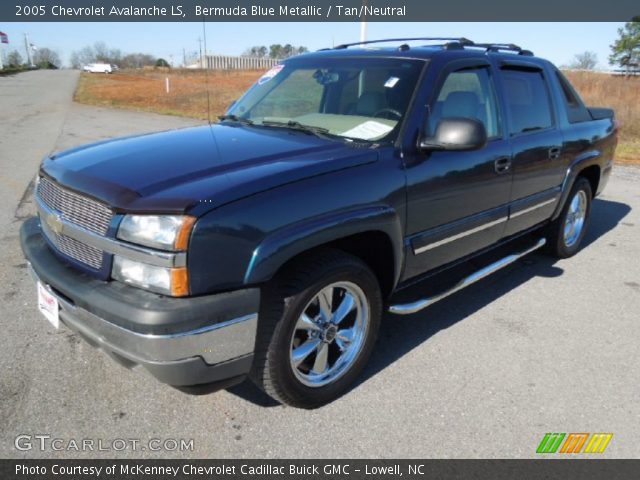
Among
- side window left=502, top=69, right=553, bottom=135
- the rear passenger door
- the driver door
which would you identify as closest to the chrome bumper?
the driver door

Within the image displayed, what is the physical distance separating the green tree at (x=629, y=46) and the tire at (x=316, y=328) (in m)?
68.2

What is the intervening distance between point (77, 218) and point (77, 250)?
0.50 feet

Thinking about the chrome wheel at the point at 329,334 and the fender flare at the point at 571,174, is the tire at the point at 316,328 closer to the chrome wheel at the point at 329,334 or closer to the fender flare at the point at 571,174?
the chrome wheel at the point at 329,334

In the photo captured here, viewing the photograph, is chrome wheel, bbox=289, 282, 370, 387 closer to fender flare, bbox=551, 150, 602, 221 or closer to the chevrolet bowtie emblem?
the chevrolet bowtie emblem

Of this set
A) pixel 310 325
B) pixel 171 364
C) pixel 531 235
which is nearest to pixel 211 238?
pixel 171 364

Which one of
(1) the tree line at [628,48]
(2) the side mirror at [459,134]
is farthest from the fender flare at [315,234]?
(1) the tree line at [628,48]

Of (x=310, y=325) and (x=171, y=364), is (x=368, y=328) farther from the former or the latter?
(x=171, y=364)

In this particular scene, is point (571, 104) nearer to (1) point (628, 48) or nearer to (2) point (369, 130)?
(2) point (369, 130)

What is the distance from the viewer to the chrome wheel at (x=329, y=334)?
2648 millimetres

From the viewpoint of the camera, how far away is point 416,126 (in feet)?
9.87

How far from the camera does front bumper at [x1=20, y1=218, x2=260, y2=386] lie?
209cm

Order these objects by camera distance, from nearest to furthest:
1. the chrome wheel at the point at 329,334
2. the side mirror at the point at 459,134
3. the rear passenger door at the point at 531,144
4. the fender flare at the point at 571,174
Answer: the chrome wheel at the point at 329,334 < the side mirror at the point at 459,134 < the rear passenger door at the point at 531,144 < the fender flare at the point at 571,174

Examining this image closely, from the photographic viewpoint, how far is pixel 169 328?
2.07 metres

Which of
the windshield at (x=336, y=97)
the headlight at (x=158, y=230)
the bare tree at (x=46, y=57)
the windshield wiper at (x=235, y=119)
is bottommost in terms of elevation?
the bare tree at (x=46, y=57)
